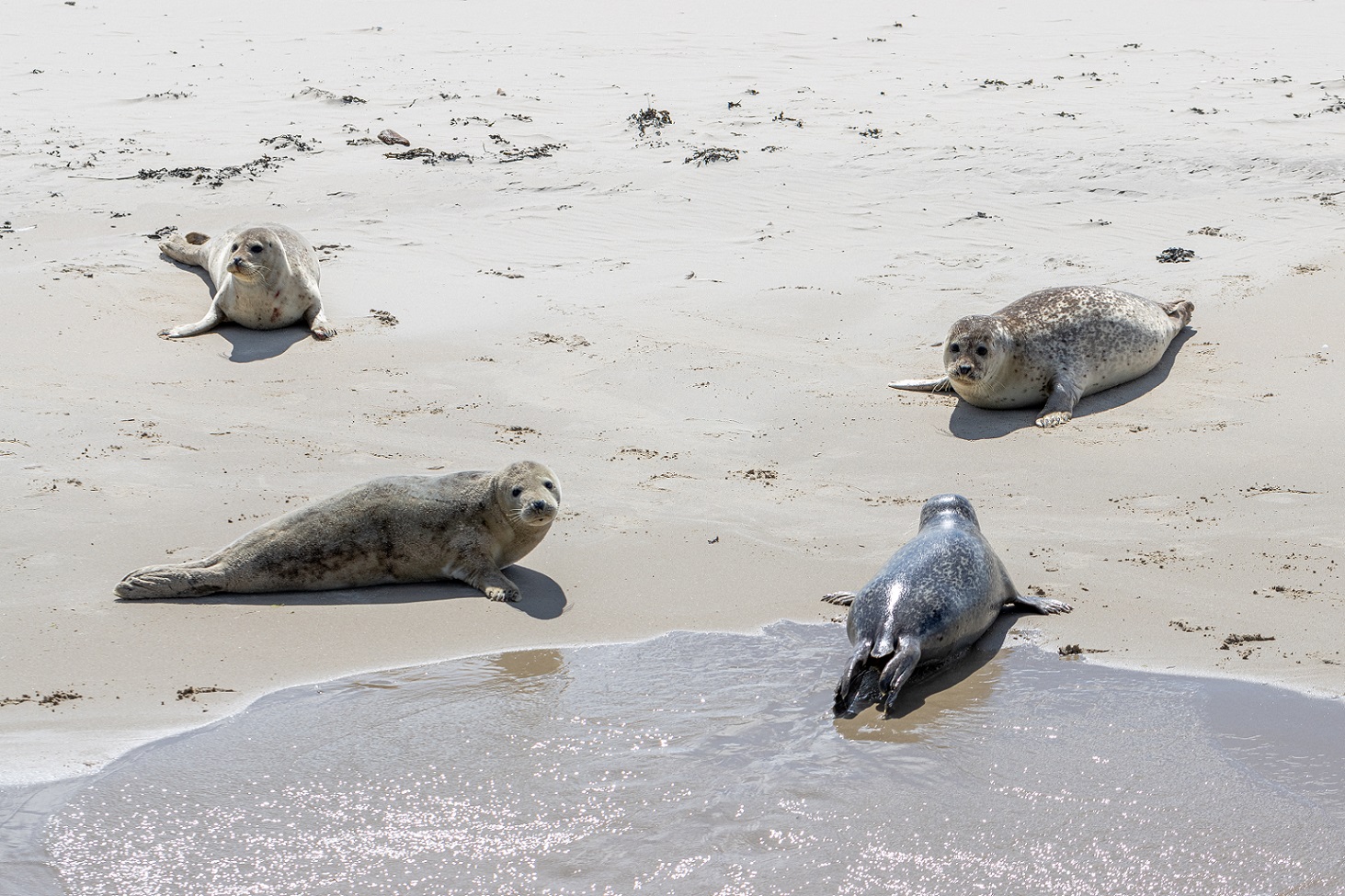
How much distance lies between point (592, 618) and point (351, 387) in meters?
2.81

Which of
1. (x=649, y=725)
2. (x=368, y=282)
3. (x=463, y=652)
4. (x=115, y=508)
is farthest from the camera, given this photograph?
(x=368, y=282)

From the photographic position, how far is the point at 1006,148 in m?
10.5

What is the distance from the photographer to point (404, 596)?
4625 millimetres

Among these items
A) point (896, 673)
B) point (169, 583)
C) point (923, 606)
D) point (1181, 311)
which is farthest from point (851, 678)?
point (1181, 311)

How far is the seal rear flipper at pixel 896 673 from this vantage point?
149 inches

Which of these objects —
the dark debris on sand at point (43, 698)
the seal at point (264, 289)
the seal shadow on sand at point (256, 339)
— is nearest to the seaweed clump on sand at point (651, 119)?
the seal at point (264, 289)

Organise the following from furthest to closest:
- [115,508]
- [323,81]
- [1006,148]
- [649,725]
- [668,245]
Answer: [323,81] → [1006,148] → [668,245] → [115,508] → [649,725]

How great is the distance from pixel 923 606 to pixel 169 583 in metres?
2.39

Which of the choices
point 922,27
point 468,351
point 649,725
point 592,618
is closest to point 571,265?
point 468,351

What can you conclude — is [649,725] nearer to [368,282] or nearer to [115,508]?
[115,508]

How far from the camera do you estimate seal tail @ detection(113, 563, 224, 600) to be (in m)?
4.44

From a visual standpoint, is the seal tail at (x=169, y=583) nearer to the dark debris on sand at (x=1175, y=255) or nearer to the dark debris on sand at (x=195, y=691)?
the dark debris on sand at (x=195, y=691)

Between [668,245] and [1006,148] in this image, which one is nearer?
[668,245]

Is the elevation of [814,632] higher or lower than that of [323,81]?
lower
